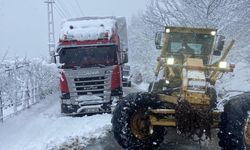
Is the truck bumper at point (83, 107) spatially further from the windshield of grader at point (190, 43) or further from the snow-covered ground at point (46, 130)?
the windshield of grader at point (190, 43)

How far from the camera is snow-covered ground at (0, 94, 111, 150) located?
10.0 m

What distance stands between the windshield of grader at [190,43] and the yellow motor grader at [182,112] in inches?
14.1

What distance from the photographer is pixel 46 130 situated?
11781mm

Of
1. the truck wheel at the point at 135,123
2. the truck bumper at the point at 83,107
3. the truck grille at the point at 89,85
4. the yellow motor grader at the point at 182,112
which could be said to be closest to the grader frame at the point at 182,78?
the yellow motor grader at the point at 182,112

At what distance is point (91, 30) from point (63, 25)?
125 centimetres

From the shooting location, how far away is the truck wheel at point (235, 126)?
7.55 m

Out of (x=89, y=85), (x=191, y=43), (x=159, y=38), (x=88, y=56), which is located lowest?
(x=89, y=85)

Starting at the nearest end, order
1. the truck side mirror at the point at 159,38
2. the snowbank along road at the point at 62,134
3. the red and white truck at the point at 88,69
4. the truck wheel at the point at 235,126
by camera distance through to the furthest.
→ 1. the truck wheel at the point at 235,126
2. the snowbank along road at the point at 62,134
3. the truck side mirror at the point at 159,38
4. the red and white truck at the point at 88,69

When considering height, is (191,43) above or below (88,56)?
above

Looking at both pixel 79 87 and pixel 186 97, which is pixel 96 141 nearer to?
pixel 186 97

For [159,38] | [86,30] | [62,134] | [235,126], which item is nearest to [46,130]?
[62,134]

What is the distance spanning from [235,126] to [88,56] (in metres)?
7.86

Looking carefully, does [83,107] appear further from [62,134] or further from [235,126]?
[235,126]

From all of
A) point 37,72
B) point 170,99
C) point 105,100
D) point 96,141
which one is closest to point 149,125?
point 170,99
